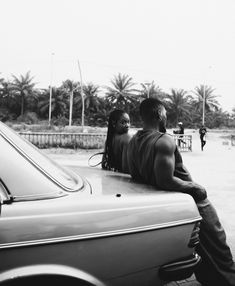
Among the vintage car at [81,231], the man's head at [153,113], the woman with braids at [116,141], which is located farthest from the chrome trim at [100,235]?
the woman with braids at [116,141]

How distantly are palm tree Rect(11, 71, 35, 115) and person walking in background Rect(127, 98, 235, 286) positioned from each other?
64.2 m

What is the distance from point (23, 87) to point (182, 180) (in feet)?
217

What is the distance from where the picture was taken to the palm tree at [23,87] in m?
65.2

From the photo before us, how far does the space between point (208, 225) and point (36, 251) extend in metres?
1.76

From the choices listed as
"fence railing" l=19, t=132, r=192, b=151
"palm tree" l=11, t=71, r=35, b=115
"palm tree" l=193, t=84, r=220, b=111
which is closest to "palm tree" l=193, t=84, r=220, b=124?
"palm tree" l=193, t=84, r=220, b=111

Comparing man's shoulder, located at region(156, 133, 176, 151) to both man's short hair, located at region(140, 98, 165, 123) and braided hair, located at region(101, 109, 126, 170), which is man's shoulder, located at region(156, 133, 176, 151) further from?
braided hair, located at region(101, 109, 126, 170)

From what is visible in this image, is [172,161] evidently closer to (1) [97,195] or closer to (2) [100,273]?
(1) [97,195]

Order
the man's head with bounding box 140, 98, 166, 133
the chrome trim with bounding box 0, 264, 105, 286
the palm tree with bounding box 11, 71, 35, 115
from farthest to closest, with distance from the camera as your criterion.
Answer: the palm tree with bounding box 11, 71, 35, 115, the man's head with bounding box 140, 98, 166, 133, the chrome trim with bounding box 0, 264, 105, 286

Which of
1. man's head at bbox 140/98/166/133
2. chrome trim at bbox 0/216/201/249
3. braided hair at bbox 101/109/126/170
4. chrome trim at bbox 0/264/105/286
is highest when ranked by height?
man's head at bbox 140/98/166/133

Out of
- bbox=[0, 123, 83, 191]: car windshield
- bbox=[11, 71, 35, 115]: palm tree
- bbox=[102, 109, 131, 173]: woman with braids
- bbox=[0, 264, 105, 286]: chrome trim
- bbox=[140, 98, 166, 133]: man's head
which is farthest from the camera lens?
bbox=[11, 71, 35, 115]: palm tree

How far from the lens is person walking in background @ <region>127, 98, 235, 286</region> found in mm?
2785

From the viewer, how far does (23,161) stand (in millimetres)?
1917

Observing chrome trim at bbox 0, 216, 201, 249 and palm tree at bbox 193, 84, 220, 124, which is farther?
palm tree at bbox 193, 84, 220, 124

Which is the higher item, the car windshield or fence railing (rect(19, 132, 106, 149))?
the car windshield
